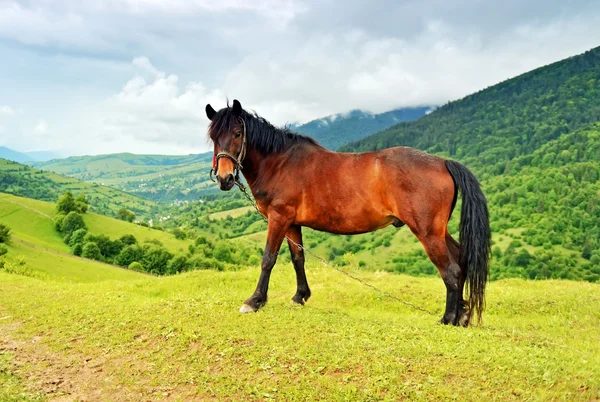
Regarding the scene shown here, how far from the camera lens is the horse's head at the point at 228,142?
23.1 ft

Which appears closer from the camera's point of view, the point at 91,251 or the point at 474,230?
the point at 474,230

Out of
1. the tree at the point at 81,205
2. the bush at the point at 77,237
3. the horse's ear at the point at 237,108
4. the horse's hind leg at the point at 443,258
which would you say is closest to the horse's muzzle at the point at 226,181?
the horse's ear at the point at 237,108

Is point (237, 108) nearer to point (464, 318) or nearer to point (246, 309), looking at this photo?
point (246, 309)

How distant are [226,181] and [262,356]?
2.99 m

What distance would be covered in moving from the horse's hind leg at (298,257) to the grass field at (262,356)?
0.65 metres

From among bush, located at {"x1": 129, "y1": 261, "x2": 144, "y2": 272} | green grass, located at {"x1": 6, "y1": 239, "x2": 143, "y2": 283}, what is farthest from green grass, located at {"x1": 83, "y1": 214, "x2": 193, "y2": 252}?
green grass, located at {"x1": 6, "y1": 239, "x2": 143, "y2": 283}

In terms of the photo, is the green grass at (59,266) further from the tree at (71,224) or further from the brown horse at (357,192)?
the tree at (71,224)

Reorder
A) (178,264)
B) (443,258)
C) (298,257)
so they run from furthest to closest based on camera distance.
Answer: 1. (178,264)
2. (298,257)
3. (443,258)

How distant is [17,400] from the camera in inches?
191

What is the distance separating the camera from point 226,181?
6973 mm

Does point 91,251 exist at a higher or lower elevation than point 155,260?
higher

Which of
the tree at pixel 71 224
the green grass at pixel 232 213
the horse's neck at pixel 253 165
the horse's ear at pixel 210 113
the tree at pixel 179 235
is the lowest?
the green grass at pixel 232 213

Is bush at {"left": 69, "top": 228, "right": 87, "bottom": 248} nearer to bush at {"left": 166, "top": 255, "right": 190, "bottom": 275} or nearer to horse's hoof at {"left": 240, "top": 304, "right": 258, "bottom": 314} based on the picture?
bush at {"left": 166, "top": 255, "right": 190, "bottom": 275}

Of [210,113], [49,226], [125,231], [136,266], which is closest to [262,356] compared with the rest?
[210,113]
